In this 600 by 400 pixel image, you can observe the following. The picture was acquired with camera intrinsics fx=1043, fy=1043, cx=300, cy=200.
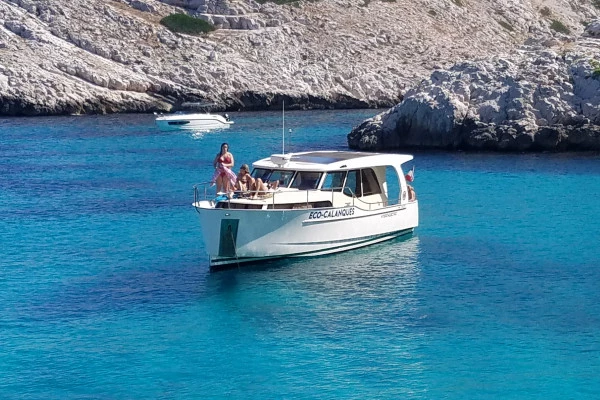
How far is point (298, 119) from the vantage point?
89062 millimetres

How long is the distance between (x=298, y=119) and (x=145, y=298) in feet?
198

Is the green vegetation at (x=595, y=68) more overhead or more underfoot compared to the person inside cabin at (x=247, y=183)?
more overhead

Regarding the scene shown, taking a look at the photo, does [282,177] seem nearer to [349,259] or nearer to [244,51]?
[349,259]

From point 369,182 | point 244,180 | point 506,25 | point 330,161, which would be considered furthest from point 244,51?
point 244,180

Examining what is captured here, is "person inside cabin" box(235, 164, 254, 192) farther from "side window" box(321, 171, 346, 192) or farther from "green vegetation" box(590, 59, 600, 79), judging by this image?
"green vegetation" box(590, 59, 600, 79)

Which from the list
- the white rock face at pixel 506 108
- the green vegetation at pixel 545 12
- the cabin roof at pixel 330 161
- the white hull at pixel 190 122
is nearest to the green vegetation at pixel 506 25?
the green vegetation at pixel 545 12

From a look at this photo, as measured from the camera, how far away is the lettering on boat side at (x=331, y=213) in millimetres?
33469

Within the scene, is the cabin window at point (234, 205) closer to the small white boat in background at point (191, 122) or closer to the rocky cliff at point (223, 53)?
the small white boat in background at point (191, 122)

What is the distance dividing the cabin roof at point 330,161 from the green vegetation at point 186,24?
226ft

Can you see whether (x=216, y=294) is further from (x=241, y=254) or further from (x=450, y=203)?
(x=450, y=203)

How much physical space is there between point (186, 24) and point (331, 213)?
247ft

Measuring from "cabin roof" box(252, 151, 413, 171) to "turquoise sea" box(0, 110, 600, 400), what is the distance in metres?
2.95

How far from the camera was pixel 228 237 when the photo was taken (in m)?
32.4

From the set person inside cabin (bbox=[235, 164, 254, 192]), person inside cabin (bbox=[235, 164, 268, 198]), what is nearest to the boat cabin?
person inside cabin (bbox=[235, 164, 268, 198])
